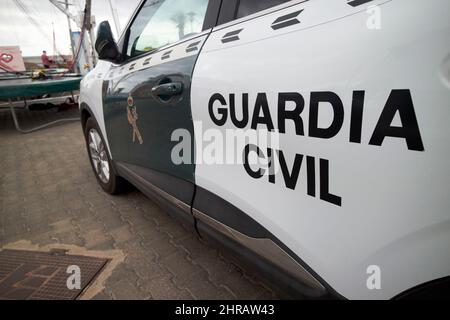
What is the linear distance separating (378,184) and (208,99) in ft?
2.19

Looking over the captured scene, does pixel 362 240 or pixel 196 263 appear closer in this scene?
pixel 362 240

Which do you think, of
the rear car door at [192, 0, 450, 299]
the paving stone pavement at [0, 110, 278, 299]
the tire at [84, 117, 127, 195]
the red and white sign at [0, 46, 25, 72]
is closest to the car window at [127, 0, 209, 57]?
the rear car door at [192, 0, 450, 299]

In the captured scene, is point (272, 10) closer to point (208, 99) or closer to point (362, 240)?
point (208, 99)

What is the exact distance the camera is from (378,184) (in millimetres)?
664

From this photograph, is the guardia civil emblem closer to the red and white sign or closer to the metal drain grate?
the metal drain grate

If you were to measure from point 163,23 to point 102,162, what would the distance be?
58.3 inches

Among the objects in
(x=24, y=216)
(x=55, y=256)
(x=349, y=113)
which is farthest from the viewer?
(x=24, y=216)

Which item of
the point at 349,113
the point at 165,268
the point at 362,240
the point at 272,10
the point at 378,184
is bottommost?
the point at 165,268

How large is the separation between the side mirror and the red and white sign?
13573 mm

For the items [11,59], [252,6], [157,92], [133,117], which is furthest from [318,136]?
[11,59]

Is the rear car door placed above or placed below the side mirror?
below

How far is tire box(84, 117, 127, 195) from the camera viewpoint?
8.02ft

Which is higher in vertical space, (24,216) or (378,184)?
(378,184)
